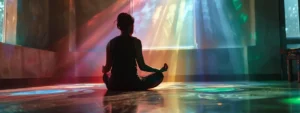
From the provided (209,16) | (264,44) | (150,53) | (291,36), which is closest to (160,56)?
(150,53)

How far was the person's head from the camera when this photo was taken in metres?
2.39

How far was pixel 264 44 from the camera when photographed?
15.5 ft

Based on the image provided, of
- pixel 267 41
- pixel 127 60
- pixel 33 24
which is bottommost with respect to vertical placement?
pixel 127 60

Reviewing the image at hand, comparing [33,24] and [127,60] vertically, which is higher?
[33,24]

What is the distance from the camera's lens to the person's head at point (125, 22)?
239 cm

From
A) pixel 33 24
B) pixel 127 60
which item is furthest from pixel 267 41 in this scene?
pixel 33 24

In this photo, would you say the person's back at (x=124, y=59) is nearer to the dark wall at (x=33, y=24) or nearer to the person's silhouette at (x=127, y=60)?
the person's silhouette at (x=127, y=60)

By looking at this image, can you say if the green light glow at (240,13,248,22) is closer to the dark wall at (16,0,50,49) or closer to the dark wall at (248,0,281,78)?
the dark wall at (248,0,281,78)

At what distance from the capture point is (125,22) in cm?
241

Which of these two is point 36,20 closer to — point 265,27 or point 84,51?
point 84,51

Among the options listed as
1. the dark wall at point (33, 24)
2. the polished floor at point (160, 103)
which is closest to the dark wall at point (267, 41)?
the polished floor at point (160, 103)

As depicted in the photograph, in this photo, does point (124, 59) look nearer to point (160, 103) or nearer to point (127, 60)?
point (127, 60)

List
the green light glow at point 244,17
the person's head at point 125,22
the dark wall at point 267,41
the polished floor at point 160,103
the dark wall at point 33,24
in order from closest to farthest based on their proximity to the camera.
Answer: the polished floor at point 160,103, the person's head at point 125,22, the dark wall at point 33,24, the dark wall at point 267,41, the green light glow at point 244,17

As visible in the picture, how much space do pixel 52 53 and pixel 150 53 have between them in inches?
71.6
